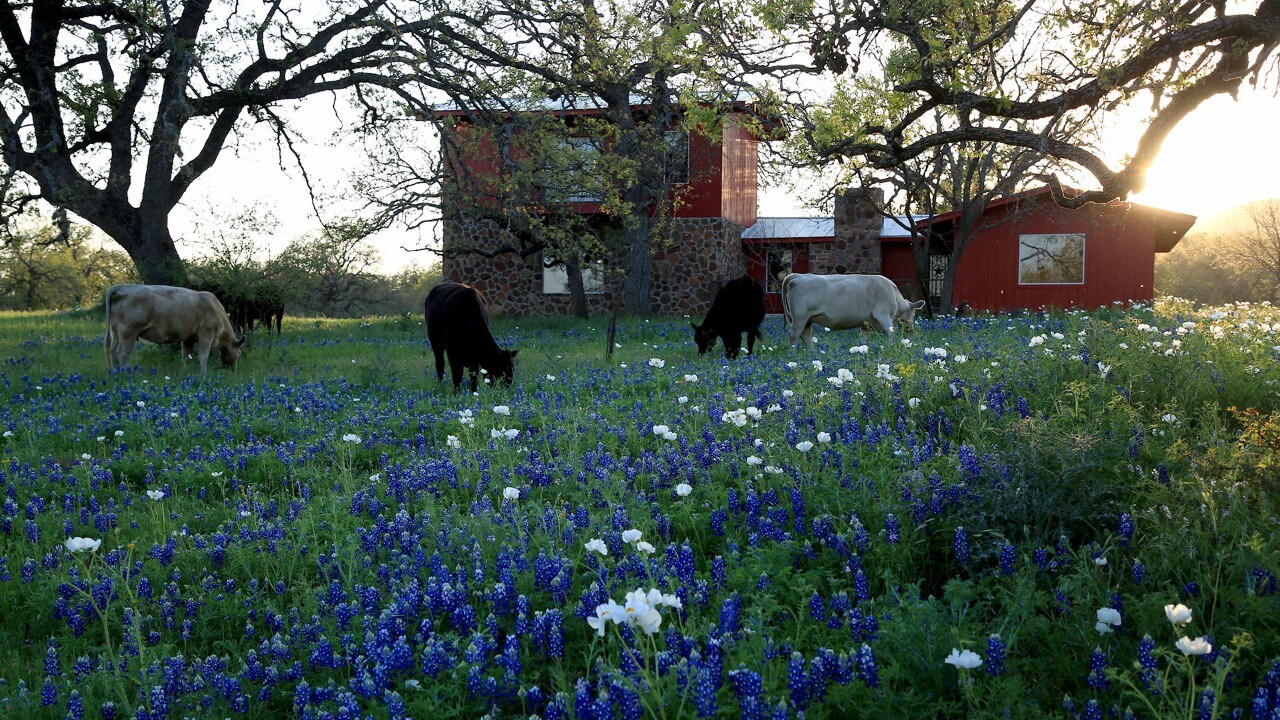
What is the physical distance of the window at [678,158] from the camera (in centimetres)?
2836

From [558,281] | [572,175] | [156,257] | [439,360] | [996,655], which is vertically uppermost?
[572,175]

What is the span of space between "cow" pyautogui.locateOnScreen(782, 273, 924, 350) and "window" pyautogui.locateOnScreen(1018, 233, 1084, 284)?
17.5m

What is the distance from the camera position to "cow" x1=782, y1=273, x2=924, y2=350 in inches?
576

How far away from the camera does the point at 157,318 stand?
13781 millimetres

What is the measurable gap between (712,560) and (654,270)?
88.2 feet

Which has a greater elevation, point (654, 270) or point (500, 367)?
point (654, 270)

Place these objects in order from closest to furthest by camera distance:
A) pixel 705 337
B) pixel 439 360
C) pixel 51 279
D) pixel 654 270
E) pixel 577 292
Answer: pixel 439 360 → pixel 705 337 → pixel 577 292 → pixel 654 270 → pixel 51 279

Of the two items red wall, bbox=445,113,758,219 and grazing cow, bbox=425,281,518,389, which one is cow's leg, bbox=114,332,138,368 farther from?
red wall, bbox=445,113,758,219

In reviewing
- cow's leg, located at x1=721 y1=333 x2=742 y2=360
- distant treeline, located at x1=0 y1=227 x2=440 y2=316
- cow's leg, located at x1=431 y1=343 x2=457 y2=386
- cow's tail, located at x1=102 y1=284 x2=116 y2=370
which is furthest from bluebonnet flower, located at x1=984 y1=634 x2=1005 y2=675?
distant treeline, located at x1=0 y1=227 x2=440 y2=316

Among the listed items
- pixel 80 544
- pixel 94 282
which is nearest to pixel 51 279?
pixel 94 282

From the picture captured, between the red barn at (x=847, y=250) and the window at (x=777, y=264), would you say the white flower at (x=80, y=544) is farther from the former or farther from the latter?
the window at (x=777, y=264)

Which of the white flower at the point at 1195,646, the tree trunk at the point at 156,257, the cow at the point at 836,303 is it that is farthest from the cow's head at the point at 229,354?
the white flower at the point at 1195,646

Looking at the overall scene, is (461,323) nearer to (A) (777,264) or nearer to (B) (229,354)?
(B) (229,354)

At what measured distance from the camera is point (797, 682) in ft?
8.77
